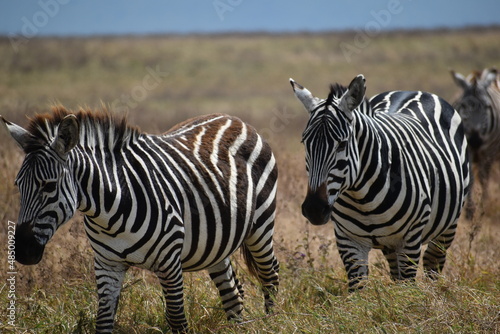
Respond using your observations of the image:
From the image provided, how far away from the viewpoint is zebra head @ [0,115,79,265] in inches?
146

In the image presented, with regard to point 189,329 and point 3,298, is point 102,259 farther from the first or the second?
point 3,298

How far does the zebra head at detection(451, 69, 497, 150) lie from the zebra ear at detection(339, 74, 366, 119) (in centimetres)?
643

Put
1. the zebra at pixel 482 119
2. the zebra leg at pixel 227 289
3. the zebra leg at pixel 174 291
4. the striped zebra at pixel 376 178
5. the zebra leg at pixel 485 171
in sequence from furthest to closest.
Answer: the zebra at pixel 482 119, the zebra leg at pixel 485 171, the zebra leg at pixel 227 289, the striped zebra at pixel 376 178, the zebra leg at pixel 174 291

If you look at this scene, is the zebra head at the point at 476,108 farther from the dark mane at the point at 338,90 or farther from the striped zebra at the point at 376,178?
the dark mane at the point at 338,90

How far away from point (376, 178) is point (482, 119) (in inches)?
251

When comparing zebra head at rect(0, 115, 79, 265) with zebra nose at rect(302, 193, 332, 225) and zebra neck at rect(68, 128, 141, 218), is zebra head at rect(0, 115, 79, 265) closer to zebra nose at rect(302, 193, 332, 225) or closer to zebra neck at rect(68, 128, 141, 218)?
zebra neck at rect(68, 128, 141, 218)

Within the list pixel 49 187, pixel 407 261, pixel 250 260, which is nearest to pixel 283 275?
pixel 250 260

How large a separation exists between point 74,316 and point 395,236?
2736 mm

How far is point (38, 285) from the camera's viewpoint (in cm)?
564

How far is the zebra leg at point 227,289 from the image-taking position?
5145 mm

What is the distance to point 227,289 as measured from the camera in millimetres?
5160

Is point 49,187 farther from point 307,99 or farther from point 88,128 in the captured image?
point 307,99

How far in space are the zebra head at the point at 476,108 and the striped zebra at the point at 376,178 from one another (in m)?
4.93

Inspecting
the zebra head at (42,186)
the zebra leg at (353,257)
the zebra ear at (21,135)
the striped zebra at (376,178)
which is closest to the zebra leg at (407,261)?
the striped zebra at (376,178)
